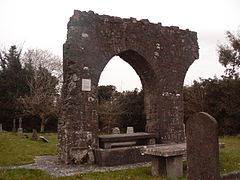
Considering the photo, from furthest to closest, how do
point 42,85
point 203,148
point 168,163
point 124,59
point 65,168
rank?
point 42,85 → point 124,59 → point 65,168 → point 168,163 → point 203,148

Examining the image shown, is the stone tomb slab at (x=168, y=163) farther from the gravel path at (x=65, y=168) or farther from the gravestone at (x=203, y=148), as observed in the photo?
the gravestone at (x=203, y=148)

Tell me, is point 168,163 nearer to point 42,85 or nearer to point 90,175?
point 90,175

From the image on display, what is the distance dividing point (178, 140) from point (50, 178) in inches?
212

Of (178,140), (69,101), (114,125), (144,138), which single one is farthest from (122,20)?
(114,125)

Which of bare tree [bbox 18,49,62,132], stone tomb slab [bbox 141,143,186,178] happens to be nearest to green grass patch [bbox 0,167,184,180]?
stone tomb slab [bbox 141,143,186,178]

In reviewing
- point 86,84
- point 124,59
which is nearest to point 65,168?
point 86,84

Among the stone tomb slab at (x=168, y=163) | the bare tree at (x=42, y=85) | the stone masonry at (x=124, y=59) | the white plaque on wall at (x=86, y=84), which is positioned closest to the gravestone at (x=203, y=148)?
the stone tomb slab at (x=168, y=163)

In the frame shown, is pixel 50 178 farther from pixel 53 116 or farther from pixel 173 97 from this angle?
pixel 53 116

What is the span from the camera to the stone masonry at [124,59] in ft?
25.9

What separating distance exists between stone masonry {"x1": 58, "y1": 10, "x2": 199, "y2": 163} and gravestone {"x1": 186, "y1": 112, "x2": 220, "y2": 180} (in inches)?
171

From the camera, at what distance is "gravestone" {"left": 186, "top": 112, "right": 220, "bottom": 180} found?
150 inches

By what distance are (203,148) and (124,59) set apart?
605 cm

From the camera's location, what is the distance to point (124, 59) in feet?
31.2

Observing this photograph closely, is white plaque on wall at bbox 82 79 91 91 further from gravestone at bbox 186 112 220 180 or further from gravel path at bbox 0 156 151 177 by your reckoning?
gravestone at bbox 186 112 220 180
